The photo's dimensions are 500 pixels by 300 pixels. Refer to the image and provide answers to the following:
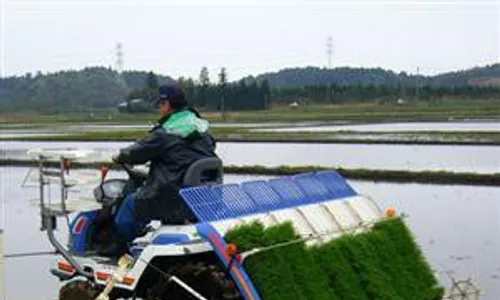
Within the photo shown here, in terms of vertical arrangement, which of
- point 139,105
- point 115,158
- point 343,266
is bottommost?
point 343,266

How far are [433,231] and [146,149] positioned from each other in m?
6.77

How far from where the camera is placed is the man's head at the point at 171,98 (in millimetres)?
5461

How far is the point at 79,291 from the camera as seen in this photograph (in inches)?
227

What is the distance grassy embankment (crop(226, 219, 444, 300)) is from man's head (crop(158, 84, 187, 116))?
3.27 feet

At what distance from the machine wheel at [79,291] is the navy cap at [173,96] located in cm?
140

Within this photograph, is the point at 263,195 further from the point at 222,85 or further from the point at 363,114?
the point at 222,85

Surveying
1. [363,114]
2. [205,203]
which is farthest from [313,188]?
[363,114]

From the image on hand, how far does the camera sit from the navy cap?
5.46 meters

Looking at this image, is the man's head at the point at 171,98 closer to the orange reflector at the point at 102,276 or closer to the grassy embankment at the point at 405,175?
the orange reflector at the point at 102,276

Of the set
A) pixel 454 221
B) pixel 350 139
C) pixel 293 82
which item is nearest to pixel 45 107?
pixel 293 82

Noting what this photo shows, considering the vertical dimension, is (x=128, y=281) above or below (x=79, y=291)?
above

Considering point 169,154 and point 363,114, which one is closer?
point 169,154

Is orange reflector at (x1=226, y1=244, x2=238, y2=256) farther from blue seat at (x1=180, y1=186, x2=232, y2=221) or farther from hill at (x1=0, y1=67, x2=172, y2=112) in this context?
hill at (x1=0, y1=67, x2=172, y2=112)

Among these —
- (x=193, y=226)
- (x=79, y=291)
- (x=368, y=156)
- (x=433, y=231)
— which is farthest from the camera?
(x=368, y=156)
